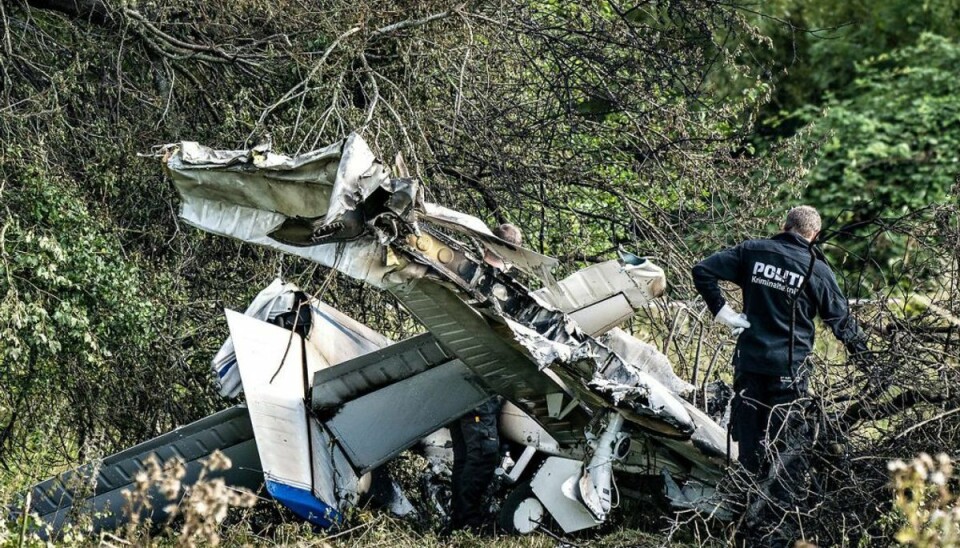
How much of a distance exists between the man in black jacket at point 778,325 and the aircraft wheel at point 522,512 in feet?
3.82

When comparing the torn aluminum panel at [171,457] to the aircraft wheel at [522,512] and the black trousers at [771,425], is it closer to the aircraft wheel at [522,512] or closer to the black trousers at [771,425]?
the aircraft wheel at [522,512]

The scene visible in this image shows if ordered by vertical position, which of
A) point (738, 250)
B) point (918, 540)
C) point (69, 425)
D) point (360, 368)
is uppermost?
point (918, 540)

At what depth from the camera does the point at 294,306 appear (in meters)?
7.41

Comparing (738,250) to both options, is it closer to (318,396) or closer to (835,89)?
(318,396)

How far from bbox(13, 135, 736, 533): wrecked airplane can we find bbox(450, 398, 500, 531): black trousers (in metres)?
0.18

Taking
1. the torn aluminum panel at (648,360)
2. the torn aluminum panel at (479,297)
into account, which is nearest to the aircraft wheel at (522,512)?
the torn aluminum panel at (479,297)

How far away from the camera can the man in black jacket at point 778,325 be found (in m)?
6.51

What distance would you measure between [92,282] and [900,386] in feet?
15.3

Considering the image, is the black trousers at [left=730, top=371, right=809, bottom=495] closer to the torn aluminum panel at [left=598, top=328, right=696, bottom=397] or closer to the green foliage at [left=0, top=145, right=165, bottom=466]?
the torn aluminum panel at [left=598, top=328, right=696, bottom=397]

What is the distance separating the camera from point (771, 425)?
21.6 ft

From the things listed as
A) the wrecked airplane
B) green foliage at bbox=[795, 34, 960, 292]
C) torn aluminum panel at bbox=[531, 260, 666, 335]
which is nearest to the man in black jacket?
the wrecked airplane

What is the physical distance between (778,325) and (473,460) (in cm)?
183

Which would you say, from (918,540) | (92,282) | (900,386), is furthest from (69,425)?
(918,540)

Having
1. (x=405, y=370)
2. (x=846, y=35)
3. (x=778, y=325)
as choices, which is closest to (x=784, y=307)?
(x=778, y=325)
